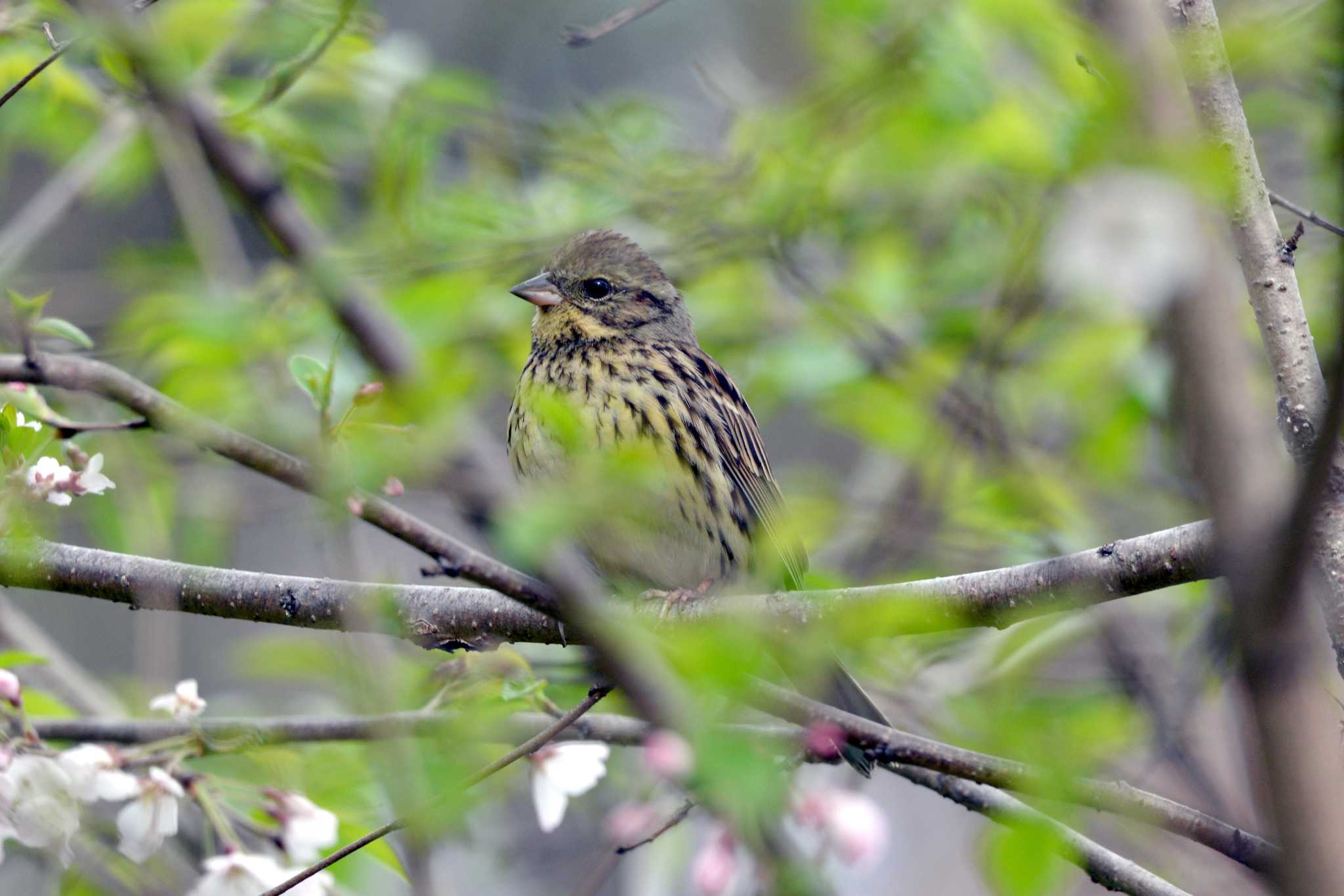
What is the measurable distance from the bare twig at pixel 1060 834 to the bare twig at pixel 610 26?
1.84 m

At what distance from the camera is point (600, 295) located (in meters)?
4.72

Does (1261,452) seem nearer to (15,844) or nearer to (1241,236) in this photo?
(1241,236)

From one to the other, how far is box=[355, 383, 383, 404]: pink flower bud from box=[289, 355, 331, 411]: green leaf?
70mm

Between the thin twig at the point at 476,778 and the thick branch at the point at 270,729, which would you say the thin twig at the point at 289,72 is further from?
the thin twig at the point at 476,778

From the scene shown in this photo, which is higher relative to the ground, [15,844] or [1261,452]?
[1261,452]

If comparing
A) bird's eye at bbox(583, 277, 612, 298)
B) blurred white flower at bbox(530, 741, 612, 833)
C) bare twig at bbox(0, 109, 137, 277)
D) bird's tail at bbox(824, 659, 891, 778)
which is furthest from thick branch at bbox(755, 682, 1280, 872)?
bare twig at bbox(0, 109, 137, 277)

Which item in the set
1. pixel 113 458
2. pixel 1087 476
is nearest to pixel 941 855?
pixel 1087 476

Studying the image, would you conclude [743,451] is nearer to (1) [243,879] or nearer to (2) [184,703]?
(2) [184,703]

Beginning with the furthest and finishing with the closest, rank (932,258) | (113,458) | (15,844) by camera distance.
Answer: (932,258) < (113,458) < (15,844)

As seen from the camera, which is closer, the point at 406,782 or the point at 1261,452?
the point at 1261,452

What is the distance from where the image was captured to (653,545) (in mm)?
4293

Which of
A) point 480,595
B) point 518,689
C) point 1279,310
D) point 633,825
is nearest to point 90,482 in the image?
point 480,595

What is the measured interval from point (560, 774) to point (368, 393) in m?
0.96

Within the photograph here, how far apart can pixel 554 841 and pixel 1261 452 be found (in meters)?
6.05
